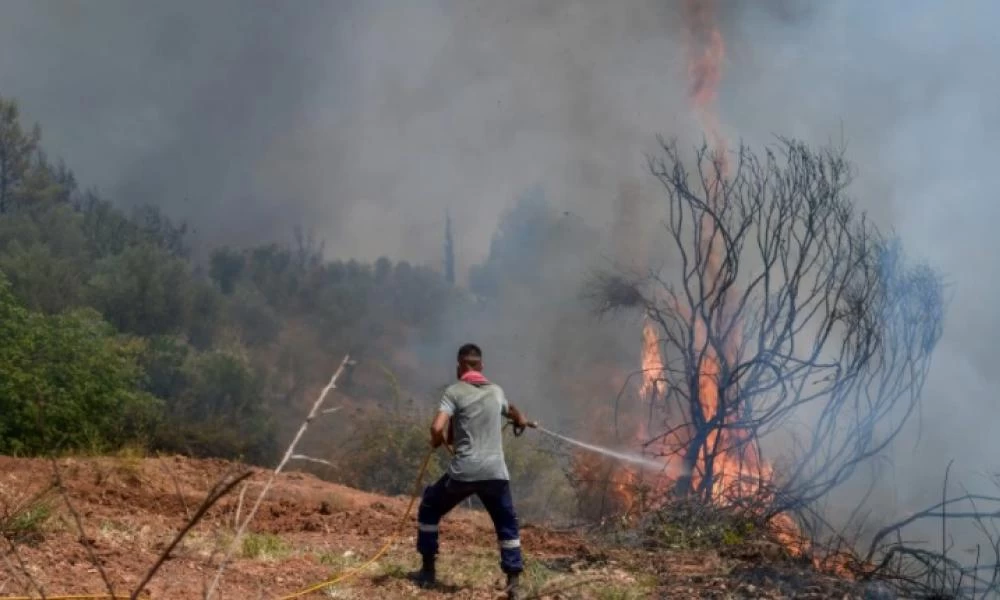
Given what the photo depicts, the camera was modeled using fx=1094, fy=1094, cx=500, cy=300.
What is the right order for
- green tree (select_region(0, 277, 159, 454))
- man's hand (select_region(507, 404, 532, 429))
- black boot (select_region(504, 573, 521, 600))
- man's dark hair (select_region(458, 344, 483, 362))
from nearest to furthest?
black boot (select_region(504, 573, 521, 600)) → man's hand (select_region(507, 404, 532, 429)) → man's dark hair (select_region(458, 344, 483, 362)) → green tree (select_region(0, 277, 159, 454))

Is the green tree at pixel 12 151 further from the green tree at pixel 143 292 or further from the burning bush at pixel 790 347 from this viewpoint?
the burning bush at pixel 790 347

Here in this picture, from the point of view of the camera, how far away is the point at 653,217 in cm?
2278

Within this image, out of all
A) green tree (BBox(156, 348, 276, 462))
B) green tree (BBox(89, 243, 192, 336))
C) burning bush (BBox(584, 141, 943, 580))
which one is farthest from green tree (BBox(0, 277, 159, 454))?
green tree (BBox(89, 243, 192, 336))

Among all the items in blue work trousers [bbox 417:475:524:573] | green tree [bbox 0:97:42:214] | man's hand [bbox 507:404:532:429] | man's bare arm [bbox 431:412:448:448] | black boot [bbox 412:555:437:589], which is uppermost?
green tree [bbox 0:97:42:214]

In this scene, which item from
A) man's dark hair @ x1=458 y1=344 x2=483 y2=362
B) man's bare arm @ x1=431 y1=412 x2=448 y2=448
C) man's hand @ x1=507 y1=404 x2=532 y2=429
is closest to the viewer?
man's bare arm @ x1=431 y1=412 x2=448 y2=448

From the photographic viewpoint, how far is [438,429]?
713 centimetres

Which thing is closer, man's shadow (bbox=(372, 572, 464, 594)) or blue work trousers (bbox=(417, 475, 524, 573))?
blue work trousers (bbox=(417, 475, 524, 573))

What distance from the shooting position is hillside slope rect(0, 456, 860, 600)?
6.77 m

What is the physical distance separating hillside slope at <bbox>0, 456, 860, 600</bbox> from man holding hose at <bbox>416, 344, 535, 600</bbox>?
1.48ft

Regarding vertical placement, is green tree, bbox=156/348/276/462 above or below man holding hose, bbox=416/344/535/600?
above

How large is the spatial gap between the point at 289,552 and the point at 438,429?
2.45 meters

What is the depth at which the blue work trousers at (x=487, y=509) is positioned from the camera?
736cm

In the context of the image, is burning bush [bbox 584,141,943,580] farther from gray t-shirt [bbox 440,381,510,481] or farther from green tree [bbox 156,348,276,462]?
green tree [bbox 156,348,276,462]

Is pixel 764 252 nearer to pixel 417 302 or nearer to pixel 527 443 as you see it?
pixel 527 443
